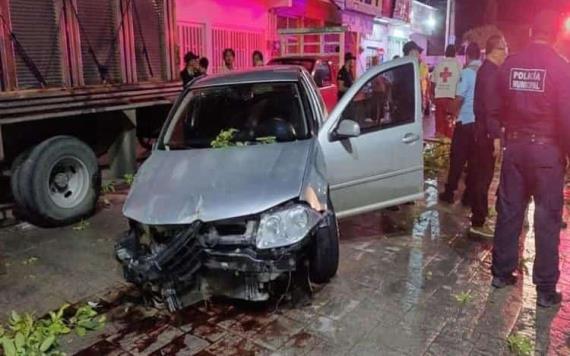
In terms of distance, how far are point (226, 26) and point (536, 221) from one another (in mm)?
9691

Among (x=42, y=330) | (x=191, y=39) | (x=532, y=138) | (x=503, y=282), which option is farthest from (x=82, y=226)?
(x=191, y=39)

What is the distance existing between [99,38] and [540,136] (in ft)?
15.8

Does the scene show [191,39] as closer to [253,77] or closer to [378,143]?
[253,77]

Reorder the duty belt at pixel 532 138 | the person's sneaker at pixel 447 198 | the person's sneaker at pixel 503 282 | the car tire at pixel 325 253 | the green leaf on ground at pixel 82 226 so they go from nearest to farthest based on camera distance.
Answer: the duty belt at pixel 532 138 < the car tire at pixel 325 253 < the person's sneaker at pixel 503 282 < the green leaf on ground at pixel 82 226 < the person's sneaker at pixel 447 198

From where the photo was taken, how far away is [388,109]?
15.5 feet

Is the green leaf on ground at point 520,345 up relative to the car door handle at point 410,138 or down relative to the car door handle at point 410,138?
down

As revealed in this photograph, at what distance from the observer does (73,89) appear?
5531mm

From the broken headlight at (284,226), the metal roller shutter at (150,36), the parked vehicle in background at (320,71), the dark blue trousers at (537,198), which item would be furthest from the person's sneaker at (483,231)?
the parked vehicle in background at (320,71)

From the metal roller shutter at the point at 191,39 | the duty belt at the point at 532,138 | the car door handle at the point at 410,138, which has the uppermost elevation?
the metal roller shutter at the point at 191,39

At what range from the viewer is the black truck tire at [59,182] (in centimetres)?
526

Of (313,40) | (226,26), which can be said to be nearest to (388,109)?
(226,26)

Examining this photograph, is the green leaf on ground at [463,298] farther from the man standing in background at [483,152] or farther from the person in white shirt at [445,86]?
the person in white shirt at [445,86]

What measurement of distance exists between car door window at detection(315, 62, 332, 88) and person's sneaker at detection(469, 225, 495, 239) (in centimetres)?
590

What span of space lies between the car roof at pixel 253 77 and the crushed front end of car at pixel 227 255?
174cm
